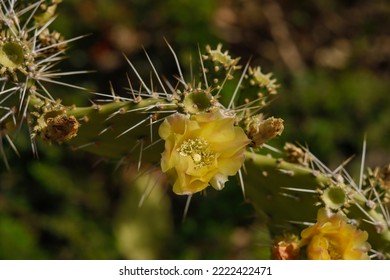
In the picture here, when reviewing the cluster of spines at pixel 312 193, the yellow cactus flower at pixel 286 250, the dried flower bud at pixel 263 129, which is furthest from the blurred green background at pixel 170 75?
the dried flower bud at pixel 263 129

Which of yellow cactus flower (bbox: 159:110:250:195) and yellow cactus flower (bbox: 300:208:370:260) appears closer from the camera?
yellow cactus flower (bbox: 159:110:250:195)

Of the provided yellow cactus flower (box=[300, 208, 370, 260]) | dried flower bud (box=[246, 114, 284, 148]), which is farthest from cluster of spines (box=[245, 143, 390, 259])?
dried flower bud (box=[246, 114, 284, 148])

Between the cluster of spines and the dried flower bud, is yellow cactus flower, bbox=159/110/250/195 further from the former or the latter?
the cluster of spines

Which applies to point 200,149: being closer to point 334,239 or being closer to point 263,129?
point 263,129

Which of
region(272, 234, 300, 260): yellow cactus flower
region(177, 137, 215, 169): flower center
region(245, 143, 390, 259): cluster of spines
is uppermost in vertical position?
region(177, 137, 215, 169): flower center

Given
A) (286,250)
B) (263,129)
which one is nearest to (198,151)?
(263,129)

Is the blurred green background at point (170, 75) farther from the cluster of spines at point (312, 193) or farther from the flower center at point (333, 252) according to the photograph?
the flower center at point (333, 252)

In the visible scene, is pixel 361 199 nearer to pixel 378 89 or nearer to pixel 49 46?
pixel 49 46
